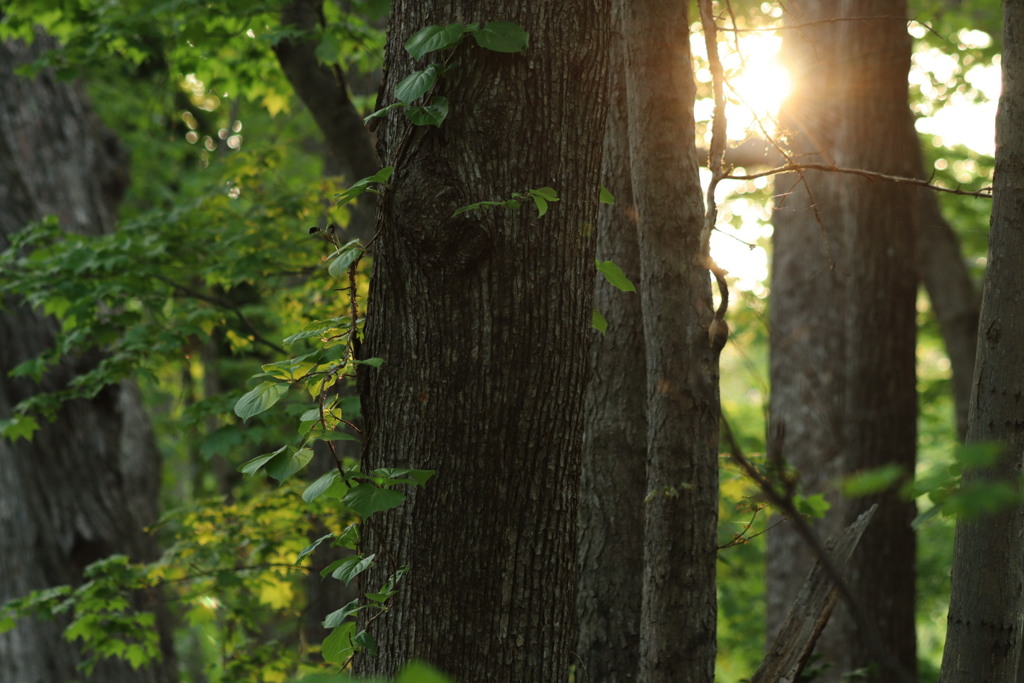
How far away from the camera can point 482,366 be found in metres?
2.30

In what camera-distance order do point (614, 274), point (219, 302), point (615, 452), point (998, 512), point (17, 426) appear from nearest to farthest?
point (998, 512) → point (614, 274) → point (615, 452) → point (219, 302) → point (17, 426)

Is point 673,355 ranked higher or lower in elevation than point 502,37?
lower

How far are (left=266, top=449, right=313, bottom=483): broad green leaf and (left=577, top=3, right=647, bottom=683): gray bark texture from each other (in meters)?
2.00

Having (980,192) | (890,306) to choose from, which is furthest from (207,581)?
(890,306)

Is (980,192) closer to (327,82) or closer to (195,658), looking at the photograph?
(327,82)

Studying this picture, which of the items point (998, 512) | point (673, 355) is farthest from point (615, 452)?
point (998, 512)

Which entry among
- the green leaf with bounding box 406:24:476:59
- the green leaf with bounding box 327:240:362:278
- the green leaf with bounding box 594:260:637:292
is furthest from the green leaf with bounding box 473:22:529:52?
the green leaf with bounding box 594:260:637:292

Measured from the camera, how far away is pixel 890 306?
630 centimetres

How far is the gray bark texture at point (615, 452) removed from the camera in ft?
12.4

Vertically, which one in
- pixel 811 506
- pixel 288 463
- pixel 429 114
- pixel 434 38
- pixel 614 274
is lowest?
pixel 811 506

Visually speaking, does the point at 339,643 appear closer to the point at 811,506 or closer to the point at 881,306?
the point at 811,506

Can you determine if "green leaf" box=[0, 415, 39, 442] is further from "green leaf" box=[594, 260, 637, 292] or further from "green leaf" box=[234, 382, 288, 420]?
"green leaf" box=[594, 260, 637, 292]

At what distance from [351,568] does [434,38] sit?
1358mm

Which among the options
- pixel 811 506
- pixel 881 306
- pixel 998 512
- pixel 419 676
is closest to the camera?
pixel 419 676
